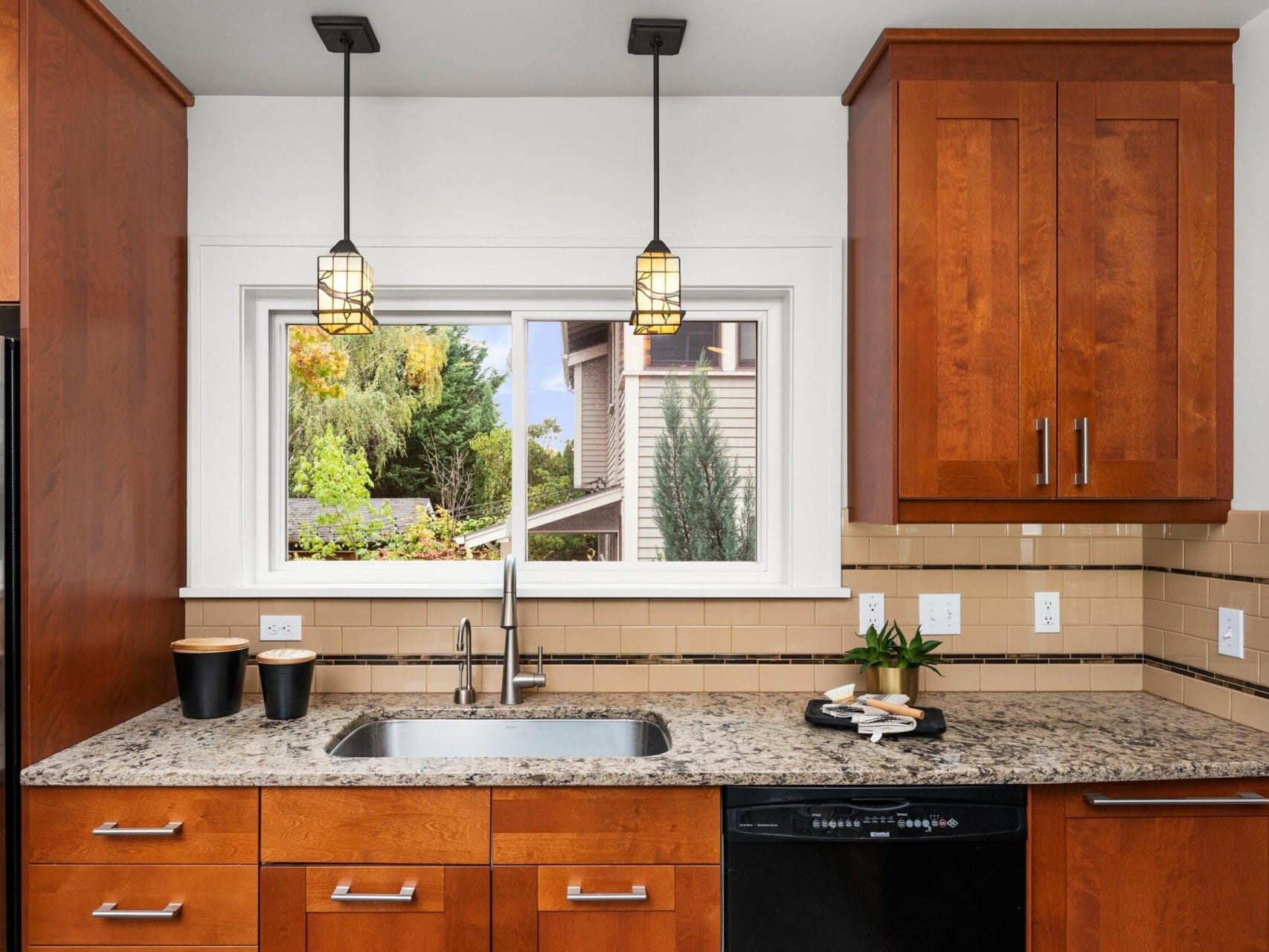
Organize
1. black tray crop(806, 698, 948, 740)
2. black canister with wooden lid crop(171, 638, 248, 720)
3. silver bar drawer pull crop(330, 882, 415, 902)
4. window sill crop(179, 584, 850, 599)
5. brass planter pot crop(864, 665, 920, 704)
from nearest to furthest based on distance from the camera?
silver bar drawer pull crop(330, 882, 415, 902) → black tray crop(806, 698, 948, 740) → black canister with wooden lid crop(171, 638, 248, 720) → brass planter pot crop(864, 665, 920, 704) → window sill crop(179, 584, 850, 599)

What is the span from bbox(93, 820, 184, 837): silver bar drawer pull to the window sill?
2.38 feet

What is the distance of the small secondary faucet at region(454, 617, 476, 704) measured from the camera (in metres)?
2.20

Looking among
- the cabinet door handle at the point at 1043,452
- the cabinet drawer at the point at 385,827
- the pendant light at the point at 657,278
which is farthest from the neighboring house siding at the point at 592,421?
the cabinet door handle at the point at 1043,452

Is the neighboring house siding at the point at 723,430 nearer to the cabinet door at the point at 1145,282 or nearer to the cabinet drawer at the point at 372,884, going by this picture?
the cabinet door at the point at 1145,282

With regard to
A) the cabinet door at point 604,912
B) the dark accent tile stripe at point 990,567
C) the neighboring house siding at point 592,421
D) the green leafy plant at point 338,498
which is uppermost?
the neighboring house siding at point 592,421

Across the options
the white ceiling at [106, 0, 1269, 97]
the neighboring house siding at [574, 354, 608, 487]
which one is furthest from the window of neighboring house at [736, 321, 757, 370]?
the white ceiling at [106, 0, 1269, 97]

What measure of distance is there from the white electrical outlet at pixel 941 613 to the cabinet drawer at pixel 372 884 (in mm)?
1395

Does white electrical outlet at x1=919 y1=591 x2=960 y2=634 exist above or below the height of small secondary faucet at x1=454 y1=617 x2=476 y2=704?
above

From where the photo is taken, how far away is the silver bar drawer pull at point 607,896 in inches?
65.7

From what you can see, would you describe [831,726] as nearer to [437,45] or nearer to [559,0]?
[559,0]

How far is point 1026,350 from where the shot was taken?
1.97m

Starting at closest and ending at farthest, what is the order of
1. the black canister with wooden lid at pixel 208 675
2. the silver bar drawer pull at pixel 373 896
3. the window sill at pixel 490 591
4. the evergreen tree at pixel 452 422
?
the silver bar drawer pull at pixel 373 896
the black canister with wooden lid at pixel 208 675
the window sill at pixel 490 591
the evergreen tree at pixel 452 422

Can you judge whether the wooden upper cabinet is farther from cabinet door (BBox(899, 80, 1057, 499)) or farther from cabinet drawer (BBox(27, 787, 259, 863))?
cabinet drawer (BBox(27, 787, 259, 863))

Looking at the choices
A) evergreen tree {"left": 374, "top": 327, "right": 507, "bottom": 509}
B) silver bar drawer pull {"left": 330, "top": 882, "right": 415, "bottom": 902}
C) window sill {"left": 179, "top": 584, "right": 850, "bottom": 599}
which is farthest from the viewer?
evergreen tree {"left": 374, "top": 327, "right": 507, "bottom": 509}
